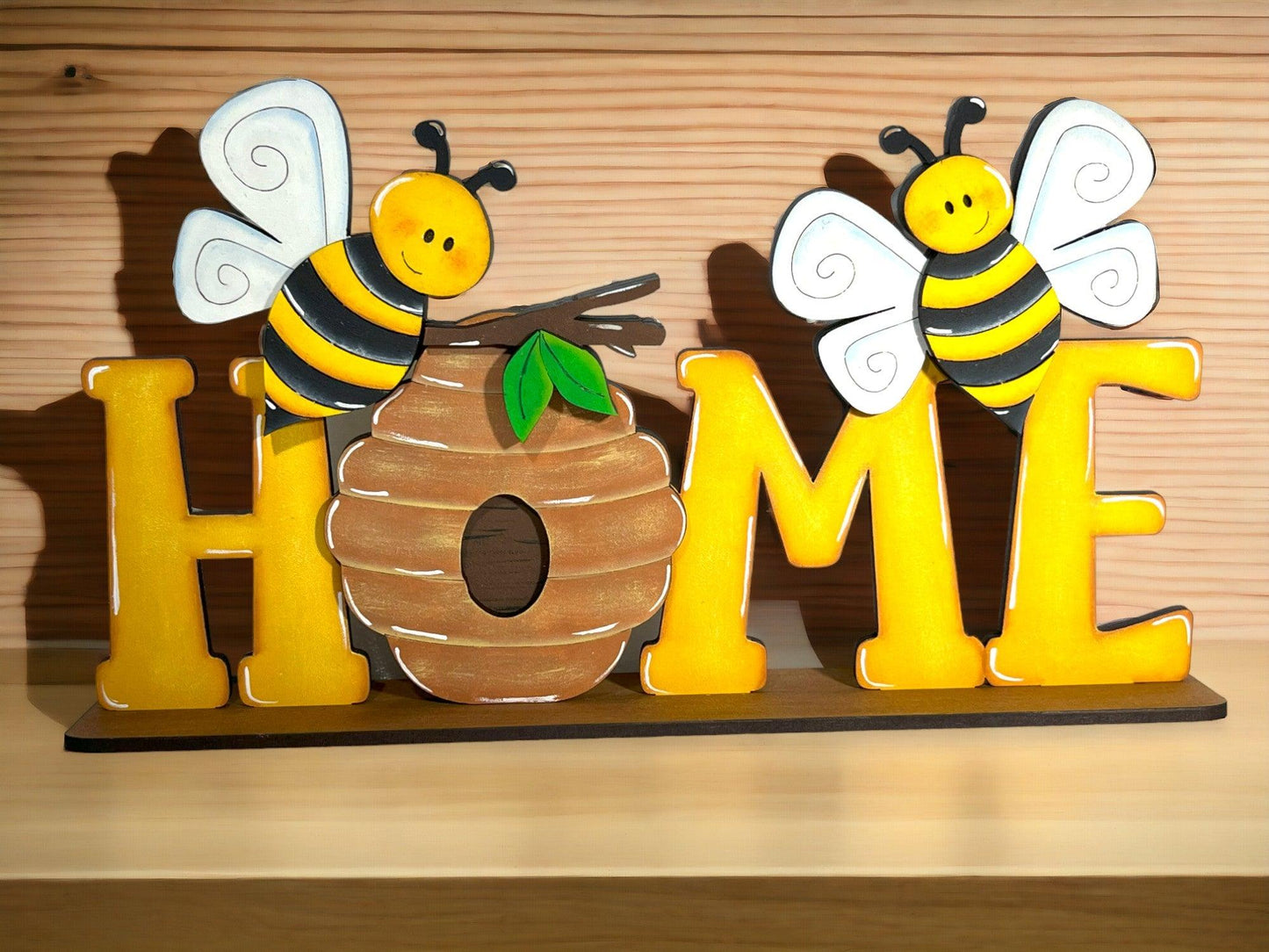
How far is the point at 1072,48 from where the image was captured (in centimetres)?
79

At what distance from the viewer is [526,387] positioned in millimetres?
659

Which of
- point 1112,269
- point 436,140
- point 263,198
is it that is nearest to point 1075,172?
point 1112,269

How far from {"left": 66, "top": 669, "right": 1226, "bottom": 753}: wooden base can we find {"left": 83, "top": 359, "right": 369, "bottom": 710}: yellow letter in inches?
0.8

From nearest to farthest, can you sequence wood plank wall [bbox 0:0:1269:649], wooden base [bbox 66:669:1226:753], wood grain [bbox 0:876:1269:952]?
wood grain [bbox 0:876:1269:952] → wooden base [bbox 66:669:1226:753] → wood plank wall [bbox 0:0:1269:649]

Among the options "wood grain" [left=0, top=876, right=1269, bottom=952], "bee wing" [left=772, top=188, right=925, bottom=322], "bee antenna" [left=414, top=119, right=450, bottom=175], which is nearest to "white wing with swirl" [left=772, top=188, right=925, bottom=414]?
"bee wing" [left=772, top=188, right=925, bottom=322]

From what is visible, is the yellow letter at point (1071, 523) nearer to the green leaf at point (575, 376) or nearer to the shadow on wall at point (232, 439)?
the shadow on wall at point (232, 439)

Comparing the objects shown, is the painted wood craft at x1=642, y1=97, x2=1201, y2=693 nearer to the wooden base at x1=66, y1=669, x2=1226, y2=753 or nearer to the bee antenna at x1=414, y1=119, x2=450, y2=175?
the wooden base at x1=66, y1=669, x2=1226, y2=753

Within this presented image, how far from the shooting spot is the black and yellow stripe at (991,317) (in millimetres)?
681

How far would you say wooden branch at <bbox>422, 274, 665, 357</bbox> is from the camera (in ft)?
2.21

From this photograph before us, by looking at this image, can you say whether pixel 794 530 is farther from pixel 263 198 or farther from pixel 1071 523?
pixel 263 198

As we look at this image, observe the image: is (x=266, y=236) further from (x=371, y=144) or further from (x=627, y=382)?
Answer: (x=627, y=382)

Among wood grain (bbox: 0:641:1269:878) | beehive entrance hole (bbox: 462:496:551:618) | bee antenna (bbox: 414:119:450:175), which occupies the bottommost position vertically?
wood grain (bbox: 0:641:1269:878)

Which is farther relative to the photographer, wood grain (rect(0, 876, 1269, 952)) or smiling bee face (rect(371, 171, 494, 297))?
smiling bee face (rect(371, 171, 494, 297))

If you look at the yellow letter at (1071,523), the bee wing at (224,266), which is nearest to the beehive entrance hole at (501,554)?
the bee wing at (224,266)
